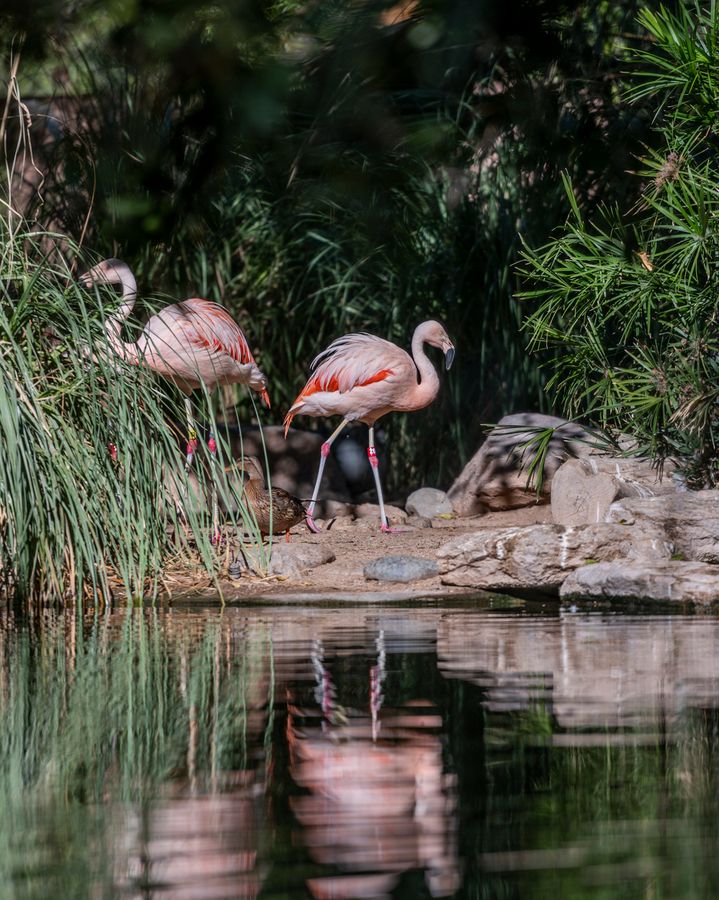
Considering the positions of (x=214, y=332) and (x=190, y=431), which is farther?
(x=214, y=332)

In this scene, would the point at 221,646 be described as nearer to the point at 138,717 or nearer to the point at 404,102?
the point at 138,717

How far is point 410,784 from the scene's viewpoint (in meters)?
2.28

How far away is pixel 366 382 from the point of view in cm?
904

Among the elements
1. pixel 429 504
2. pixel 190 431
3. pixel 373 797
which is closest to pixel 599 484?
pixel 429 504

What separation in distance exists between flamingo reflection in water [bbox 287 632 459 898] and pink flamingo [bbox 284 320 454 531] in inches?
232

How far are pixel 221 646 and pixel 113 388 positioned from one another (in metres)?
1.63

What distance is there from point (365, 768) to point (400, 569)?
412 cm

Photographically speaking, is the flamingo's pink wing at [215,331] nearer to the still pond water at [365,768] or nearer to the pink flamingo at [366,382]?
the pink flamingo at [366,382]

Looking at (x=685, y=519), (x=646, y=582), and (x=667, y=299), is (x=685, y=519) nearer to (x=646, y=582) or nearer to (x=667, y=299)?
(x=646, y=582)

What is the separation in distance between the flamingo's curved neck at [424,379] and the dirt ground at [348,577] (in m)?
0.85

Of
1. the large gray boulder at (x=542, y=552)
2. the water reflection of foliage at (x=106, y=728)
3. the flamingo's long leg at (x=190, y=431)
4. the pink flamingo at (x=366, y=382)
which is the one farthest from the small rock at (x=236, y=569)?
the pink flamingo at (x=366, y=382)

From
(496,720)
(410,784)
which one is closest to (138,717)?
(496,720)

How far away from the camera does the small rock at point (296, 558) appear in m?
6.66

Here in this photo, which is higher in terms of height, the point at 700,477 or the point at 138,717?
the point at 700,477
